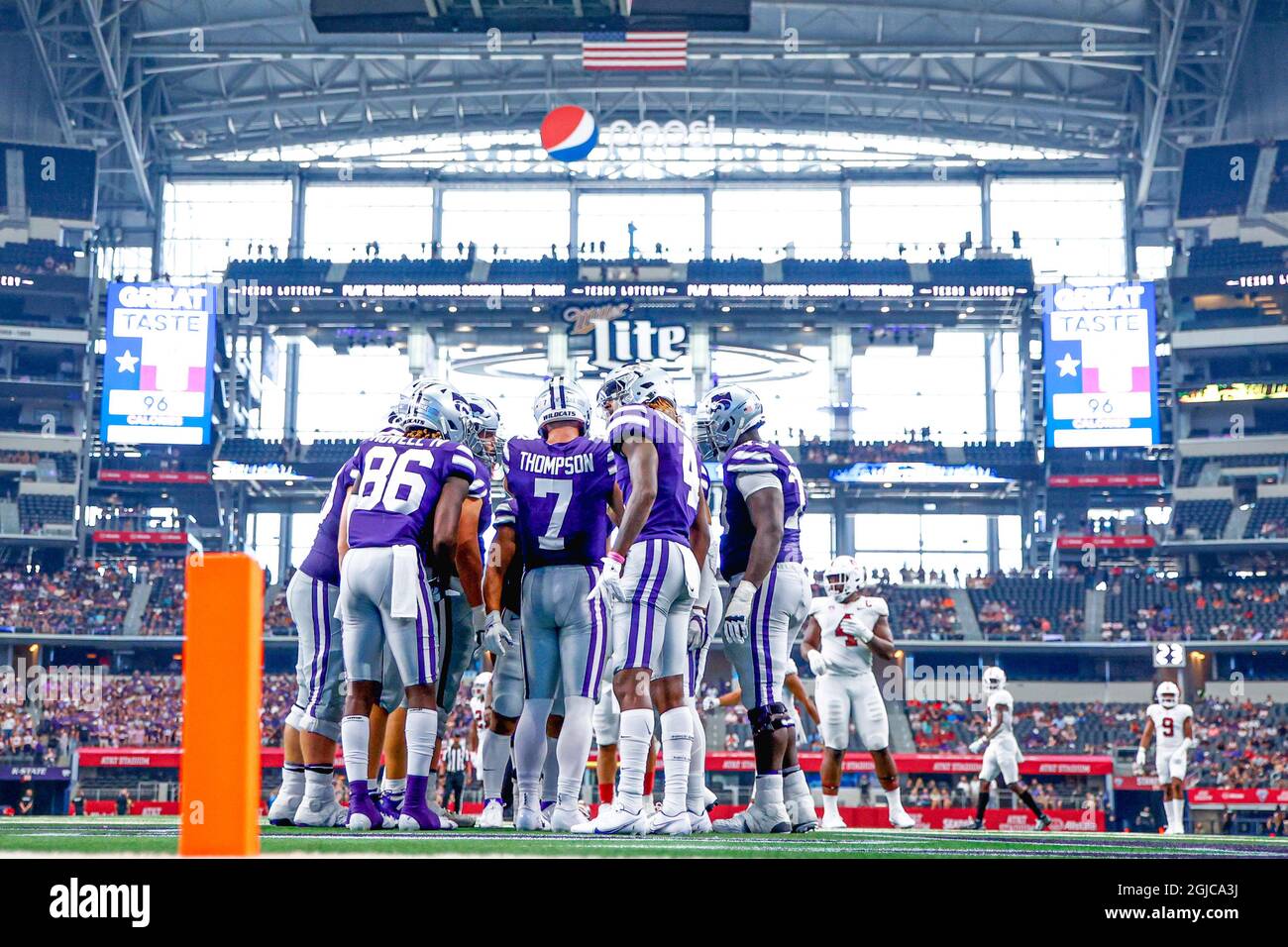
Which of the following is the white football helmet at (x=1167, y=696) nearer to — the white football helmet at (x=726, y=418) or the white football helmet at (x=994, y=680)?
the white football helmet at (x=994, y=680)

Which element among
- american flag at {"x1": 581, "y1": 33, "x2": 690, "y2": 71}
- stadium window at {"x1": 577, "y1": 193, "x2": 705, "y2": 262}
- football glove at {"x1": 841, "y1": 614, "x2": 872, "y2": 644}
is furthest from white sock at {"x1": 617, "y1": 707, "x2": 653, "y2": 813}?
stadium window at {"x1": 577, "y1": 193, "x2": 705, "y2": 262}

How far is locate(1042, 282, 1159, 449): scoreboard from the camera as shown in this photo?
185 feet

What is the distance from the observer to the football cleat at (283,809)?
437 inches

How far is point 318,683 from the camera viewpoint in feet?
36.0

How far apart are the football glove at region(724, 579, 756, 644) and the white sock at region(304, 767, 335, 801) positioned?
2962 mm

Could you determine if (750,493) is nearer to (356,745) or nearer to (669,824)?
(669,824)

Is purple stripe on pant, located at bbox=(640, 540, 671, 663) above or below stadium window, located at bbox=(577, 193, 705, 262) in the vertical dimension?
below

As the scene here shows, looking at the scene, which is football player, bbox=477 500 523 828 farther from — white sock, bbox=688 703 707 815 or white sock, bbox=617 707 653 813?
white sock, bbox=688 703 707 815

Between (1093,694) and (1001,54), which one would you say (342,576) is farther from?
(1001,54)

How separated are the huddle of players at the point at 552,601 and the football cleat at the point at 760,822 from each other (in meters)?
0.02

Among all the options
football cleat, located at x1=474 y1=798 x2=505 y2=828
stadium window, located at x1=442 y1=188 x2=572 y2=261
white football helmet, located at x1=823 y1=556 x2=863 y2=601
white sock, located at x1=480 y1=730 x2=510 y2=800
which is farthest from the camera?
stadium window, located at x1=442 y1=188 x2=572 y2=261

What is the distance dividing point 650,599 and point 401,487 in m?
1.84

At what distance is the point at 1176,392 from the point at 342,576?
187 ft

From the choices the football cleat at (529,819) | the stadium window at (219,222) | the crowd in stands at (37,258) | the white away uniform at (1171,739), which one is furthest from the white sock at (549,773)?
the stadium window at (219,222)
